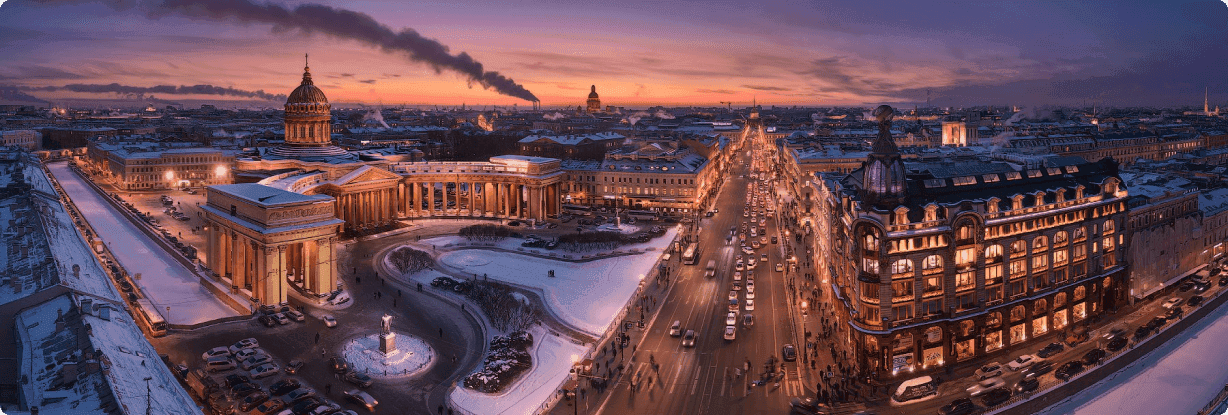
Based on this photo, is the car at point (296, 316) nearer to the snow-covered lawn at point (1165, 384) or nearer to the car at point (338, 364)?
the car at point (338, 364)

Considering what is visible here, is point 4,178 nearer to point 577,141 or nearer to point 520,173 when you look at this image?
point 520,173

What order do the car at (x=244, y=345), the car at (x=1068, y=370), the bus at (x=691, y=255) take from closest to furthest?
the car at (x=1068, y=370)
the car at (x=244, y=345)
the bus at (x=691, y=255)

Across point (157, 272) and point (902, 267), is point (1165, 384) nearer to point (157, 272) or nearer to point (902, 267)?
point (902, 267)

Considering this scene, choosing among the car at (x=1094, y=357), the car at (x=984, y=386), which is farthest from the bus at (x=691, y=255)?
the car at (x=1094, y=357)

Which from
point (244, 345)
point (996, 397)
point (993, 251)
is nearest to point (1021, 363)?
point (996, 397)

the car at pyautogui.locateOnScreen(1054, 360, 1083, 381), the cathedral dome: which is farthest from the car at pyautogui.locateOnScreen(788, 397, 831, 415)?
the cathedral dome

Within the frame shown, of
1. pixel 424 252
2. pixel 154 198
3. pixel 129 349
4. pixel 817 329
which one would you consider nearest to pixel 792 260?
pixel 817 329
